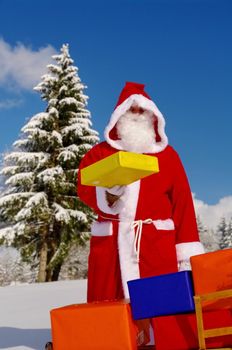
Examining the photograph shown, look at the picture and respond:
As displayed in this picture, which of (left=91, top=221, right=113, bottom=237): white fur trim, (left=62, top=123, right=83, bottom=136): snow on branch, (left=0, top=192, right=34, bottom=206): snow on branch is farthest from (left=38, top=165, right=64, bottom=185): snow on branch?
(left=91, top=221, right=113, bottom=237): white fur trim

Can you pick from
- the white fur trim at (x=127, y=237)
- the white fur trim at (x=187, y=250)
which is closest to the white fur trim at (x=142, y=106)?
the white fur trim at (x=127, y=237)

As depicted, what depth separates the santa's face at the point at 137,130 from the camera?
312 centimetres

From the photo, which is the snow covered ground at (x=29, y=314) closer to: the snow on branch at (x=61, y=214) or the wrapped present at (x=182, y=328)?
the wrapped present at (x=182, y=328)

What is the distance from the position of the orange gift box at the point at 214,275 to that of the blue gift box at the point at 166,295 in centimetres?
4

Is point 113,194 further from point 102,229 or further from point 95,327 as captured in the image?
point 95,327

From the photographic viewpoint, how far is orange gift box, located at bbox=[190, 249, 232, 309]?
6.94ft

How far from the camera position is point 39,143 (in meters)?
16.5

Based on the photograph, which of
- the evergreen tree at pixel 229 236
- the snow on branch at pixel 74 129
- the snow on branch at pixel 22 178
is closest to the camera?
the snow on branch at pixel 22 178

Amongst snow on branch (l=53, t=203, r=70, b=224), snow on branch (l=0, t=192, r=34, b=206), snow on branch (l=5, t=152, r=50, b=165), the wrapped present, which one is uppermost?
snow on branch (l=5, t=152, r=50, b=165)

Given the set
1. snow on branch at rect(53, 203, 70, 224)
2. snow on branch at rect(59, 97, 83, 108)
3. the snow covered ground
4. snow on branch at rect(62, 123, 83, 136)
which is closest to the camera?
the snow covered ground

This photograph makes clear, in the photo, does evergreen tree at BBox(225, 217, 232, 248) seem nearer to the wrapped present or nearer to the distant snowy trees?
the distant snowy trees

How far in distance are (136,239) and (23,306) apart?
4257 mm

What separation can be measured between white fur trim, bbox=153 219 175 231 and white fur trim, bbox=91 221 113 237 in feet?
0.91

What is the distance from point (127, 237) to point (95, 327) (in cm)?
72
